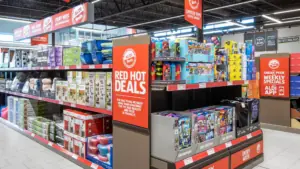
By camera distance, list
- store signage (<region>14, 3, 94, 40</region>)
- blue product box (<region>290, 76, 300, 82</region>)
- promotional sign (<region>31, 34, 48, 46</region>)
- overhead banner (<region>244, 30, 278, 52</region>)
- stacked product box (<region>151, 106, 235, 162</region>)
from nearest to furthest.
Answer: stacked product box (<region>151, 106, 235, 162</region>) < blue product box (<region>290, 76, 300, 82</region>) < store signage (<region>14, 3, 94, 40</region>) < promotional sign (<region>31, 34, 48, 46</region>) < overhead banner (<region>244, 30, 278, 52</region>)

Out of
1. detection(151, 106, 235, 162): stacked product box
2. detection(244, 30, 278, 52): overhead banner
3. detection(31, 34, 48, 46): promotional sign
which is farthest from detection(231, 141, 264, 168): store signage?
detection(31, 34, 48, 46): promotional sign

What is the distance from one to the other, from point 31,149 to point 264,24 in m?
15.3

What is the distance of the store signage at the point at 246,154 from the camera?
2840 millimetres

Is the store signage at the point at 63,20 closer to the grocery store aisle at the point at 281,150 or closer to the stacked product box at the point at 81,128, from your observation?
the stacked product box at the point at 81,128

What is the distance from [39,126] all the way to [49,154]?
76cm

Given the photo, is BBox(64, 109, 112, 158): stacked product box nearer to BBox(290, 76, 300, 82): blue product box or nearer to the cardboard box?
the cardboard box

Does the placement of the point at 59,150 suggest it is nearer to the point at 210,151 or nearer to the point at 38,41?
the point at 210,151

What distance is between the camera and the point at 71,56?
3561 millimetres

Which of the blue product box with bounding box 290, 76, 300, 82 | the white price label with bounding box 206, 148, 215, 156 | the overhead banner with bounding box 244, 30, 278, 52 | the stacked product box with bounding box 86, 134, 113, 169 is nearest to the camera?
the white price label with bounding box 206, 148, 215, 156

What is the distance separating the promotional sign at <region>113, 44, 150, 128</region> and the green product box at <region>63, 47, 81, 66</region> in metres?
1.10

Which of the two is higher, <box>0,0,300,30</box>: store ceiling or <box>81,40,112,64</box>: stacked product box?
<box>0,0,300,30</box>: store ceiling

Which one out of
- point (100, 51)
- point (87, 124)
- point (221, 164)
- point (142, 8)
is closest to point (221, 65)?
point (221, 164)

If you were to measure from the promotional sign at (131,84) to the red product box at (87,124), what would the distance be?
736 mm

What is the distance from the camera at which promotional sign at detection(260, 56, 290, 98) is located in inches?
212
